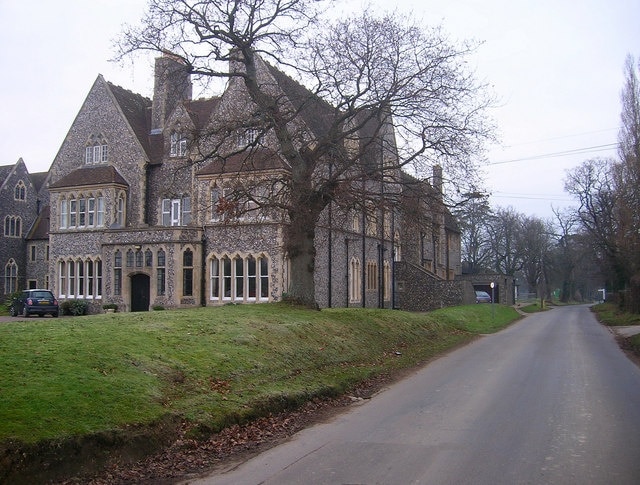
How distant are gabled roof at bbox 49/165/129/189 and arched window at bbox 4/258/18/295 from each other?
20245 mm

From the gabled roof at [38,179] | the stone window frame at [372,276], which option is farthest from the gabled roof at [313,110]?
the gabled roof at [38,179]

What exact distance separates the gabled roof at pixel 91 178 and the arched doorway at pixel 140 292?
608 cm

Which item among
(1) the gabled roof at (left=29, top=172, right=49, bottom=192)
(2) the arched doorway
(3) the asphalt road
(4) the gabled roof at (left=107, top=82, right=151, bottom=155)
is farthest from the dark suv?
(1) the gabled roof at (left=29, top=172, right=49, bottom=192)

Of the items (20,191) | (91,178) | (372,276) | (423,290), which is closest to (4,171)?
(20,191)

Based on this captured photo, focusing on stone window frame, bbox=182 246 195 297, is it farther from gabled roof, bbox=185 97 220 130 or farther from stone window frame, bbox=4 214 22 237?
stone window frame, bbox=4 214 22 237

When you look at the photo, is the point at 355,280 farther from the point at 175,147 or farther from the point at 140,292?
the point at 175,147

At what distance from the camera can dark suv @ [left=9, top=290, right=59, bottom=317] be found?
3394 cm

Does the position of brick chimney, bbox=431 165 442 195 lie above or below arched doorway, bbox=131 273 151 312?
above

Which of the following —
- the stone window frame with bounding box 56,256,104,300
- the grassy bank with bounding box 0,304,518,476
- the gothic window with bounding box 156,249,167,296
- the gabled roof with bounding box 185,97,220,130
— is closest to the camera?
the grassy bank with bounding box 0,304,518,476

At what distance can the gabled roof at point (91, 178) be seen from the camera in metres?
37.5

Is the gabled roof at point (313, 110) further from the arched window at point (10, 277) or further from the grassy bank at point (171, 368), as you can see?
the arched window at point (10, 277)

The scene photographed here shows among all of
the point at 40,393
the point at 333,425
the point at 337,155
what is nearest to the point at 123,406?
the point at 40,393

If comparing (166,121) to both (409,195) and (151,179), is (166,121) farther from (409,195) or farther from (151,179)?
(409,195)

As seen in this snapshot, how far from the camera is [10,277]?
55.1m
